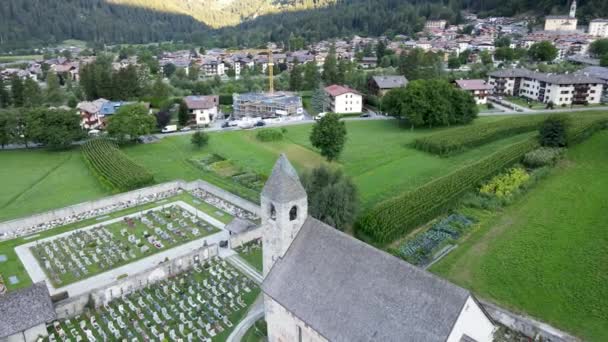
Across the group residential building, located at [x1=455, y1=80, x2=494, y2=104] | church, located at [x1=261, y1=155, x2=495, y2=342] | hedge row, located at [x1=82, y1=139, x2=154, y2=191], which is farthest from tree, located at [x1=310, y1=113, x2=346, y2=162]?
residential building, located at [x1=455, y1=80, x2=494, y2=104]

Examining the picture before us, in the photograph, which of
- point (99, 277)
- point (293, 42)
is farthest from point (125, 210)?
point (293, 42)

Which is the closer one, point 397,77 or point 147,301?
point 147,301

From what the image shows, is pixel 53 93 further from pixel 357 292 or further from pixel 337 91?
pixel 357 292

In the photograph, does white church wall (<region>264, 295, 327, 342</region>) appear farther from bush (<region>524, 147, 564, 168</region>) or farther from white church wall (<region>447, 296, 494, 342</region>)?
bush (<region>524, 147, 564, 168</region>)

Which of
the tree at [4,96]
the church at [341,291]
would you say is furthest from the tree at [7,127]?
the church at [341,291]

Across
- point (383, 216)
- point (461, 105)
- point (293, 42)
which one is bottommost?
point (383, 216)

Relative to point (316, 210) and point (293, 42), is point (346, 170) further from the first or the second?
point (293, 42)
